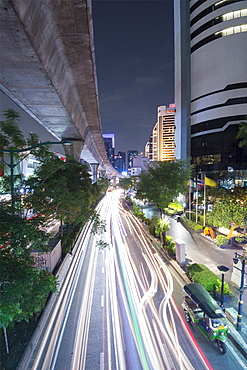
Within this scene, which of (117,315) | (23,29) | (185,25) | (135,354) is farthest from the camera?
(185,25)

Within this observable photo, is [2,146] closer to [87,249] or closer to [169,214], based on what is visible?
[87,249]

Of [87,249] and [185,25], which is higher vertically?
[185,25]

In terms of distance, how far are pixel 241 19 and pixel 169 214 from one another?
1513 inches

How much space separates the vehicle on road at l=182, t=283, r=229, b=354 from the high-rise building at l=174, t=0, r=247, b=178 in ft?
120

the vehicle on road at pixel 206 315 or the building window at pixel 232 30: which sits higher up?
the building window at pixel 232 30

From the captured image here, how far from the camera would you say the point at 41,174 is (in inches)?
461

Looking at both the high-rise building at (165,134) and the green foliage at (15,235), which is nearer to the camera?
the green foliage at (15,235)

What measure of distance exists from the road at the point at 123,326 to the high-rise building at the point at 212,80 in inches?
1310

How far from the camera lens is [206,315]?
7.84m

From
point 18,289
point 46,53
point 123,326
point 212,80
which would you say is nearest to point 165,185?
point 123,326

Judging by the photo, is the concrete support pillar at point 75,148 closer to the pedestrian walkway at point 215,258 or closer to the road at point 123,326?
the road at point 123,326

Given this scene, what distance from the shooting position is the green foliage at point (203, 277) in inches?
424

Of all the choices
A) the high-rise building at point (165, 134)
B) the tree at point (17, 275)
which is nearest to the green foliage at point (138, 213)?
the tree at point (17, 275)

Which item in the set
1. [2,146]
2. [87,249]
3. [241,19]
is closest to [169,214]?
[87,249]
